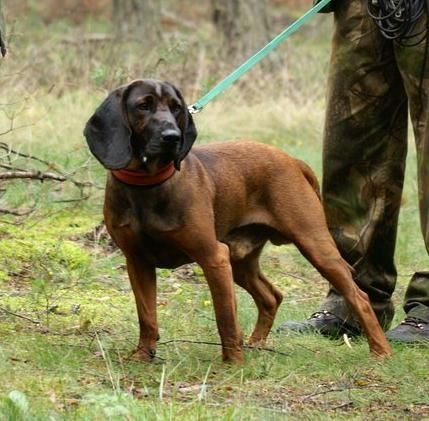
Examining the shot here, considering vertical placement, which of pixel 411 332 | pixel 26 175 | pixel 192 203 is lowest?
pixel 411 332

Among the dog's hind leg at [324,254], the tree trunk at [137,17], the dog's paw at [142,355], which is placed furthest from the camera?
the tree trunk at [137,17]

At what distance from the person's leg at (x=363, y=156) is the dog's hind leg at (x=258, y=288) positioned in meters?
0.27

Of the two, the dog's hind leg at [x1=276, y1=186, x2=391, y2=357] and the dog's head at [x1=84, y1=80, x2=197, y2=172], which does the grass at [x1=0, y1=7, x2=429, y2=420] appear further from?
the dog's head at [x1=84, y1=80, x2=197, y2=172]

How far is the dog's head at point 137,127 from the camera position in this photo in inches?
199

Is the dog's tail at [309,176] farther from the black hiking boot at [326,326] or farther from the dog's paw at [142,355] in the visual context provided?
the dog's paw at [142,355]

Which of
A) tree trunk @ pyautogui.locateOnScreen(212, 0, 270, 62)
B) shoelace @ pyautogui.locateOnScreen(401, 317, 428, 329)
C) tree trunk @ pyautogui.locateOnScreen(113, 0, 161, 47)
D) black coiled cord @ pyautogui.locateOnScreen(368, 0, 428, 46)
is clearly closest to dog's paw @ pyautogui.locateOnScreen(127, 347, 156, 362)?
shoelace @ pyautogui.locateOnScreen(401, 317, 428, 329)

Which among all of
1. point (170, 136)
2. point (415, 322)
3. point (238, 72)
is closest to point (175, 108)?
point (170, 136)

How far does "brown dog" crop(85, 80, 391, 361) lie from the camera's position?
5133 mm

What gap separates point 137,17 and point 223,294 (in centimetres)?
1595

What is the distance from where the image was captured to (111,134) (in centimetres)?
512

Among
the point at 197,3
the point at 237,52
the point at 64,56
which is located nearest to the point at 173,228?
the point at 64,56

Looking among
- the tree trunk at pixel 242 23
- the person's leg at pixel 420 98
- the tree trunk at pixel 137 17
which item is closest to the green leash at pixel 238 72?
the person's leg at pixel 420 98

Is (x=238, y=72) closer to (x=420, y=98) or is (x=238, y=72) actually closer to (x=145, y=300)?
(x=420, y=98)

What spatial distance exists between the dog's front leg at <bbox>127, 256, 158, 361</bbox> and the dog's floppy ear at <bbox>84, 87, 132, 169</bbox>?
22.1 inches
